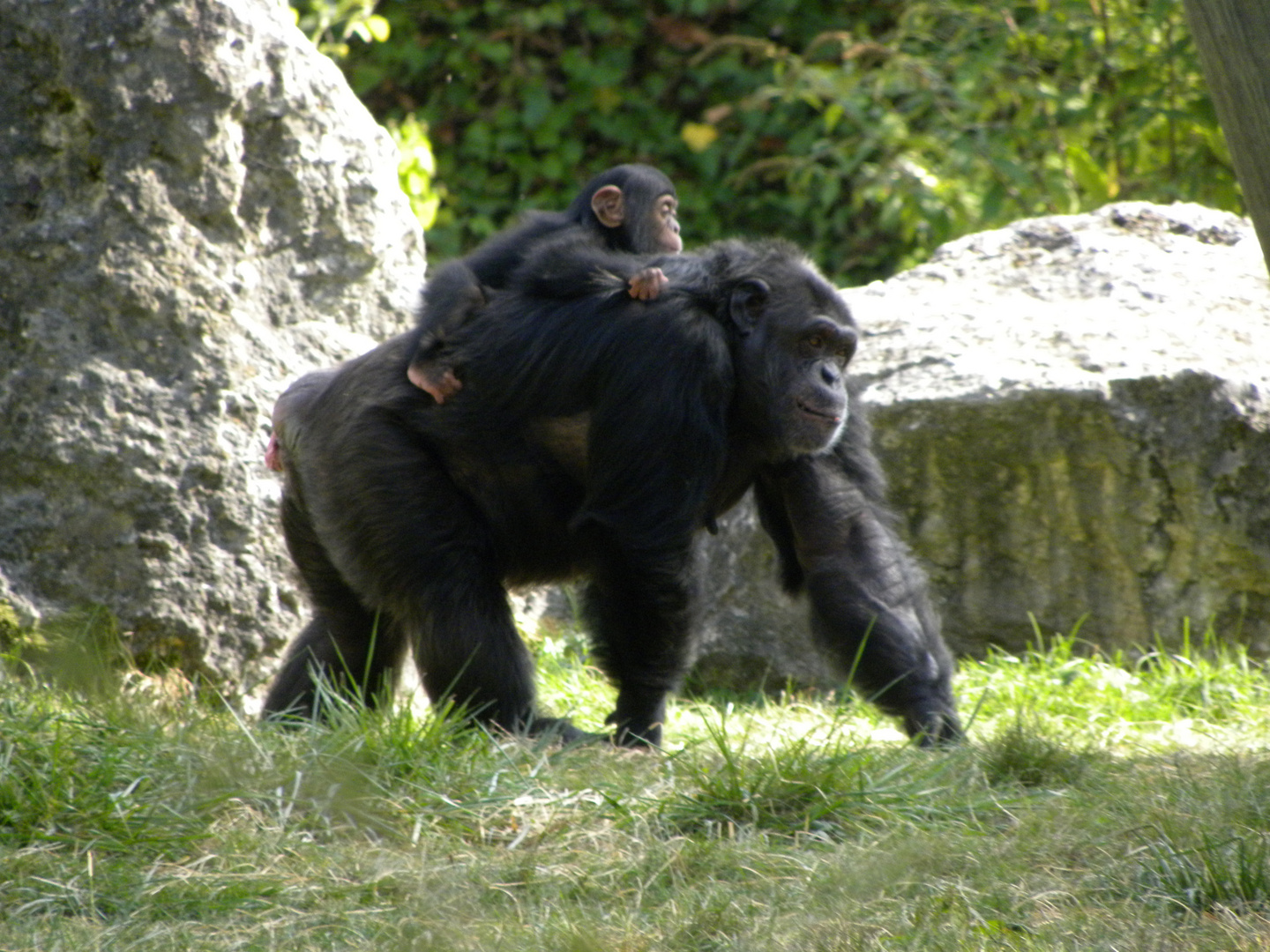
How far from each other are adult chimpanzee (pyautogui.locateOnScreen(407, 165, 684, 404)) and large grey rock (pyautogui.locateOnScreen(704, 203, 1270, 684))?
1.01 meters

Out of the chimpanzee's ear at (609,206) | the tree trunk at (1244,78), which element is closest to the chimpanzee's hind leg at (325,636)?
the chimpanzee's ear at (609,206)

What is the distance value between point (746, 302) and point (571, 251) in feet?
1.78

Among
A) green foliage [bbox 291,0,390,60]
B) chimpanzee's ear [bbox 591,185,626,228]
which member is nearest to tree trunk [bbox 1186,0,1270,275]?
chimpanzee's ear [bbox 591,185,626,228]

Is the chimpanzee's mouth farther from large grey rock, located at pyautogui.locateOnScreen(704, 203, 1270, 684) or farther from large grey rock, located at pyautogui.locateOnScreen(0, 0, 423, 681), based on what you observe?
large grey rock, located at pyautogui.locateOnScreen(0, 0, 423, 681)

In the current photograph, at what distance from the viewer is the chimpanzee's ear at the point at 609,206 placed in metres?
5.19

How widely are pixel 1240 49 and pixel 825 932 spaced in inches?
62.2

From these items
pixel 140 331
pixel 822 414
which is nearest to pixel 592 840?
pixel 822 414

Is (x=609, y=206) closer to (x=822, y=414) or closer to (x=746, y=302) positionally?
(x=746, y=302)

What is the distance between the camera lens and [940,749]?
363cm

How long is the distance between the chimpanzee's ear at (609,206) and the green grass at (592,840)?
7.36 ft

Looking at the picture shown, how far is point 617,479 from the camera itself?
380 centimetres

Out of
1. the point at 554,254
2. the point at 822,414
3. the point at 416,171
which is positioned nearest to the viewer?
the point at 822,414

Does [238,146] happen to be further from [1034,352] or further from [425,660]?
[1034,352]

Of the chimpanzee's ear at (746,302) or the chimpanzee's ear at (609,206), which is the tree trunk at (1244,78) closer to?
the chimpanzee's ear at (746,302)
